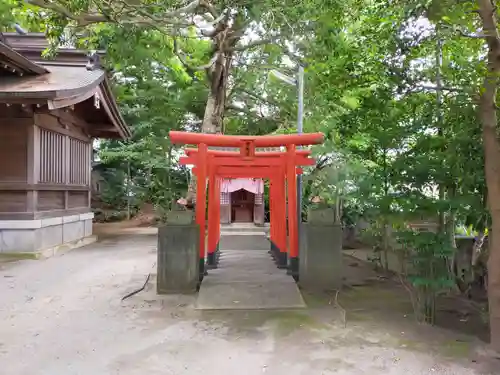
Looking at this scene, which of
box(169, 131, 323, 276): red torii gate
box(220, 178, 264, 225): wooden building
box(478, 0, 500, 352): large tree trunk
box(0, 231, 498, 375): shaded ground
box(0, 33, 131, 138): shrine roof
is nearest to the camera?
box(0, 231, 498, 375): shaded ground

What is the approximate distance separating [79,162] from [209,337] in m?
10.4

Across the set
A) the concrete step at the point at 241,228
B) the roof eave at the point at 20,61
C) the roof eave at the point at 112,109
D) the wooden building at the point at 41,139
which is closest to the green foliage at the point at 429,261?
the wooden building at the point at 41,139

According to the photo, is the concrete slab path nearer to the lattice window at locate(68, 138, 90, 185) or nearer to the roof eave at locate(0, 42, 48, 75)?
the lattice window at locate(68, 138, 90, 185)

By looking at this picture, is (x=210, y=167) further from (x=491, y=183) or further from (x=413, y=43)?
(x=491, y=183)

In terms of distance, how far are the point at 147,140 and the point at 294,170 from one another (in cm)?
1220

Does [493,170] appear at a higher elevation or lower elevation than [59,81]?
lower

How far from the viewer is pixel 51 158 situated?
11055mm

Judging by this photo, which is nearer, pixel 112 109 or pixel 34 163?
pixel 34 163

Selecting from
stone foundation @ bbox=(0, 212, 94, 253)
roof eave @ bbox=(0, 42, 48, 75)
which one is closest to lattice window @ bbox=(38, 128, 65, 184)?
stone foundation @ bbox=(0, 212, 94, 253)

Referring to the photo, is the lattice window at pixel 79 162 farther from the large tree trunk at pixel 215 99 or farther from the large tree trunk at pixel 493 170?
the large tree trunk at pixel 493 170

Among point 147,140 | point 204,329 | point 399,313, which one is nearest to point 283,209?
point 399,313

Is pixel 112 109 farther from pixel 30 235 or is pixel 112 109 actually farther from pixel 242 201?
pixel 242 201

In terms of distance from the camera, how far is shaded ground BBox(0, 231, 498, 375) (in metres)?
3.83

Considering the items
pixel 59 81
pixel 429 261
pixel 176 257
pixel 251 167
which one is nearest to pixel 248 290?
pixel 176 257
